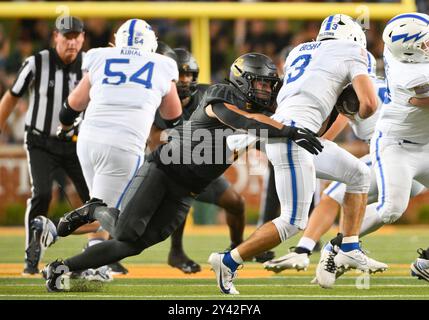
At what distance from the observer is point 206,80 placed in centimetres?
1158

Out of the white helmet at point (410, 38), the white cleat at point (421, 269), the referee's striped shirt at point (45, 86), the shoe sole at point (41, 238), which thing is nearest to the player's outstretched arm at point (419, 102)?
the white helmet at point (410, 38)

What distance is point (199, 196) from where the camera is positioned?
23.6ft

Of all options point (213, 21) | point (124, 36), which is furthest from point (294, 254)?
point (213, 21)

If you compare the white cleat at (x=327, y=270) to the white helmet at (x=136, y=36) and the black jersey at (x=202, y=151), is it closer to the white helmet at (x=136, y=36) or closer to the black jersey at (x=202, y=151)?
the black jersey at (x=202, y=151)

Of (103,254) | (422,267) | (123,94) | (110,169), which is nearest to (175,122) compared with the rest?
(123,94)

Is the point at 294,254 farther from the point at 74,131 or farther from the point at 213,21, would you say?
the point at 213,21

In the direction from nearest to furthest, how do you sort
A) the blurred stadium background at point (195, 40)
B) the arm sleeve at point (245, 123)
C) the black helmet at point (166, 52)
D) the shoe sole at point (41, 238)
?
1. the arm sleeve at point (245, 123)
2. the shoe sole at point (41, 238)
3. the black helmet at point (166, 52)
4. the blurred stadium background at point (195, 40)

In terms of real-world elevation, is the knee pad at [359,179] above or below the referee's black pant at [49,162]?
above

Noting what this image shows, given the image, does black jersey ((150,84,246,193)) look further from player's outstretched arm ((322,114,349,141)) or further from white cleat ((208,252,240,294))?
player's outstretched arm ((322,114,349,141))

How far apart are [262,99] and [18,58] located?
24.8 feet

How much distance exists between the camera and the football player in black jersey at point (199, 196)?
23.2 ft

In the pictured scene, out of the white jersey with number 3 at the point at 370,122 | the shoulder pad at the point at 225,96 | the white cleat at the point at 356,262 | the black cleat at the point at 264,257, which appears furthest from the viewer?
the black cleat at the point at 264,257

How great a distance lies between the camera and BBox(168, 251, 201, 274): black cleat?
6.96 m

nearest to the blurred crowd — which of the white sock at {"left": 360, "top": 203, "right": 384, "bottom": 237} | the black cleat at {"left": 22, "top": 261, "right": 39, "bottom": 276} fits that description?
the black cleat at {"left": 22, "top": 261, "right": 39, "bottom": 276}
